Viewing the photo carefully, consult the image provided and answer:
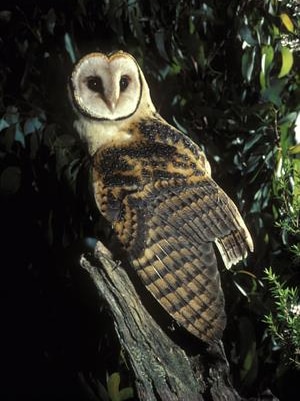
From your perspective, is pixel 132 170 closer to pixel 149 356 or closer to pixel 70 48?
pixel 149 356

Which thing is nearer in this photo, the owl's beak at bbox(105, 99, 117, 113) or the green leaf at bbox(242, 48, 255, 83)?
the owl's beak at bbox(105, 99, 117, 113)

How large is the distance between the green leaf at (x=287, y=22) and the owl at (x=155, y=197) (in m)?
0.39

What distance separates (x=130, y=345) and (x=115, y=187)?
25 cm

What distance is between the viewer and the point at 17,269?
201 cm

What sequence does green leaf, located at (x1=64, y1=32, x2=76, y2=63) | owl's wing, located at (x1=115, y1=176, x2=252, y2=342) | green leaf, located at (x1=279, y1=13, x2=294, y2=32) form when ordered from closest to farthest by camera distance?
owl's wing, located at (x1=115, y1=176, x2=252, y2=342) → green leaf, located at (x1=279, y1=13, x2=294, y2=32) → green leaf, located at (x1=64, y1=32, x2=76, y2=63)

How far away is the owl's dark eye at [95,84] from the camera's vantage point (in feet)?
3.87

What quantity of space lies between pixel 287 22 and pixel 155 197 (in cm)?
52

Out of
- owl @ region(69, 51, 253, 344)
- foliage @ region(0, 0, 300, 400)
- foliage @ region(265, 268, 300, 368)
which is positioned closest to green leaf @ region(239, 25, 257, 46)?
foliage @ region(0, 0, 300, 400)

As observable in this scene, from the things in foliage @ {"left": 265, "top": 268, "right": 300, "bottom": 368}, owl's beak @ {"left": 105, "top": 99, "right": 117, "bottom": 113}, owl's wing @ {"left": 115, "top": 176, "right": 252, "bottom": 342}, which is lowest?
foliage @ {"left": 265, "top": 268, "right": 300, "bottom": 368}

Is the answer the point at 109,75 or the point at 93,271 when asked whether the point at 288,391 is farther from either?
the point at 109,75

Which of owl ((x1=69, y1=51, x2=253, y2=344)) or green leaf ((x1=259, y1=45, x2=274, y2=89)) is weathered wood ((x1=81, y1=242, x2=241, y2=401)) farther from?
green leaf ((x1=259, y1=45, x2=274, y2=89))

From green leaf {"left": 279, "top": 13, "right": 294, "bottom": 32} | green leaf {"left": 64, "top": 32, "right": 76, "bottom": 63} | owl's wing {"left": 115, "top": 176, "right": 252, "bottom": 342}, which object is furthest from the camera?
green leaf {"left": 64, "top": 32, "right": 76, "bottom": 63}

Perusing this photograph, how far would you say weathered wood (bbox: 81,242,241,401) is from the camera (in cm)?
118

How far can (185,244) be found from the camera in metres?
1.17
